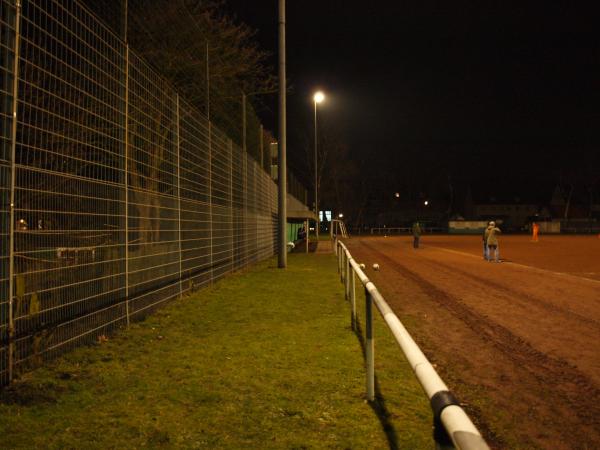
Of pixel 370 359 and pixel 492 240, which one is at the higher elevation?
pixel 492 240

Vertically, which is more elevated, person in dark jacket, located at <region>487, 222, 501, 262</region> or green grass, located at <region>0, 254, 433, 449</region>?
person in dark jacket, located at <region>487, 222, 501, 262</region>

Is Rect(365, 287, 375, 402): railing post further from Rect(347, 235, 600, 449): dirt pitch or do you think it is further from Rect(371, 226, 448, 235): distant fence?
Rect(371, 226, 448, 235): distant fence

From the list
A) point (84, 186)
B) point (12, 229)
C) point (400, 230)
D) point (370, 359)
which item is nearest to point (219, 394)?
point (370, 359)

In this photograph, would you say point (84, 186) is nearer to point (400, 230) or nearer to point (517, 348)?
point (517, 348)

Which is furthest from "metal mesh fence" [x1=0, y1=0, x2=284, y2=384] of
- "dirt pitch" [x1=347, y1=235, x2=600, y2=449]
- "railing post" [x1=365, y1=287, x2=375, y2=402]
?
"dirt pitch" [x1=347, y1=235, x2=600, y2=449]

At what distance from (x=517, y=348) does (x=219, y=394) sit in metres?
3.66

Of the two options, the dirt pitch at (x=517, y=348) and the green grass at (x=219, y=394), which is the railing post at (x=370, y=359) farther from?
the dirt pitch at (x=517, y=348)

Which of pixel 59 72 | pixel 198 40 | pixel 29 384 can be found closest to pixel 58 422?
pixel 29 384

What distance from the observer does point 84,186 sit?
18.1ft

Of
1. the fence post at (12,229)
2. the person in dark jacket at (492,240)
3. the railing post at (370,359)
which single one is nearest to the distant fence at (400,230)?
the person in dark jacket at (492,240)

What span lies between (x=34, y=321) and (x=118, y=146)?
2614 mm

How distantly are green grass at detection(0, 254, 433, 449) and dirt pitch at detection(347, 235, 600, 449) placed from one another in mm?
570

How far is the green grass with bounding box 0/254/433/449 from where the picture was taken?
128 inches

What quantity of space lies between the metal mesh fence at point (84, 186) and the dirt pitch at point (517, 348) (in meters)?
3.66
